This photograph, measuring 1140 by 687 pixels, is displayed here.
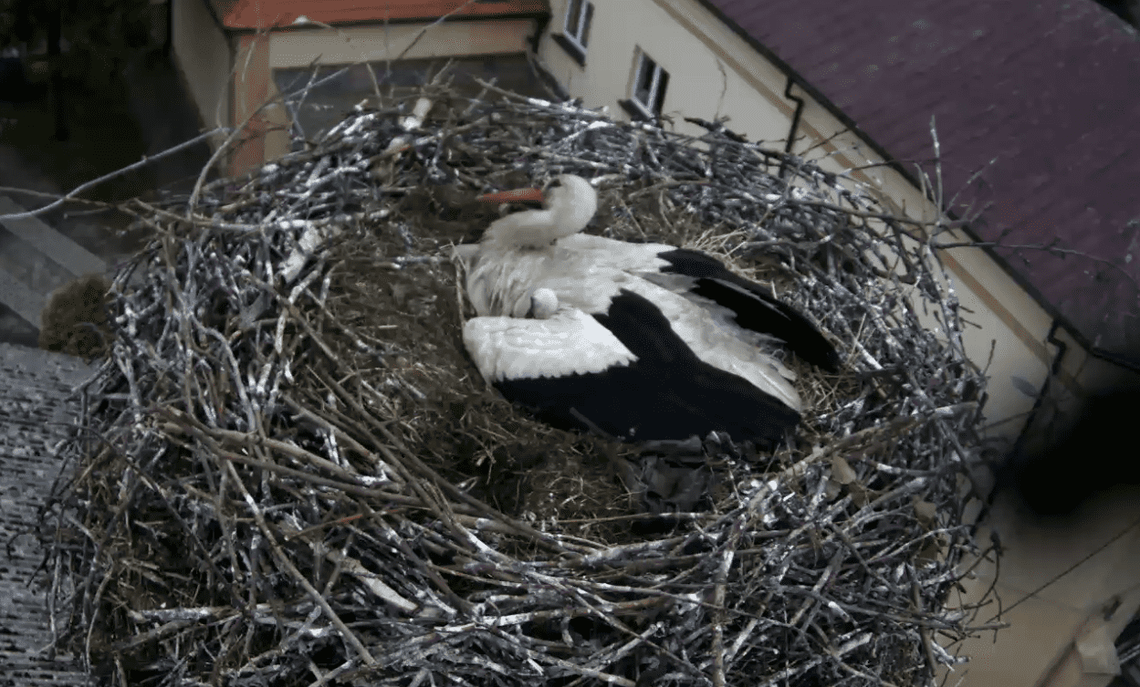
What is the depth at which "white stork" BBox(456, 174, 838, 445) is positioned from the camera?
301cm

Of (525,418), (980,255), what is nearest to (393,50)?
(980,255)

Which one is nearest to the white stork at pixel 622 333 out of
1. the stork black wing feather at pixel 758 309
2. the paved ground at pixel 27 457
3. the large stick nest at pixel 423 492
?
the stork black wing feather at pixel 758 309

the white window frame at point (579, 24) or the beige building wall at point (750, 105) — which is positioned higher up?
the beige building wall at point (750, 105)

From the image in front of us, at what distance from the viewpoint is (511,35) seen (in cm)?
769

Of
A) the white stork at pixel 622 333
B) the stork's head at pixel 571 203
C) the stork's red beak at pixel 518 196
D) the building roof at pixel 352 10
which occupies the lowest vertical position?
the building roof at pixel 352 10

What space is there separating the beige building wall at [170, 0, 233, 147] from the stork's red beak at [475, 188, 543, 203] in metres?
4.43

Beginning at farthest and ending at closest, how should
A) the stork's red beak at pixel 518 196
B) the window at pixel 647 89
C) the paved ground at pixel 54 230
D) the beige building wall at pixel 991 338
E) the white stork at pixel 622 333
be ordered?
the paved ground at pixel 54 230 < the window at pixel 647 89 < the stork's red beak at pixel 518 196 < the white stork at pixel 622 333 < the beige building wall at pixel 991 338

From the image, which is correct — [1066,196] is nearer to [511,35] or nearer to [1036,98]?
[1036,98]

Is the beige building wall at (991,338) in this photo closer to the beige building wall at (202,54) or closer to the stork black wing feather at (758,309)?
the stork black wing feather at (758,309)

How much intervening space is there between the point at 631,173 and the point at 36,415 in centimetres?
225

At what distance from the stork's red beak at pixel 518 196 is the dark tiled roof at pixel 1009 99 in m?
1.60

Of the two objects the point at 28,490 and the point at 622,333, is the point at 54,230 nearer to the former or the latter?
the point at 28,490

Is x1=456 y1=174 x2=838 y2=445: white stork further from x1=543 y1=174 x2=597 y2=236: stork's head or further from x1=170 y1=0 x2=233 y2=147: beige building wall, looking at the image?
x1=170 y1=0 x2=233 y2=147: beige building wall

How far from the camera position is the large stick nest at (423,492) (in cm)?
256
